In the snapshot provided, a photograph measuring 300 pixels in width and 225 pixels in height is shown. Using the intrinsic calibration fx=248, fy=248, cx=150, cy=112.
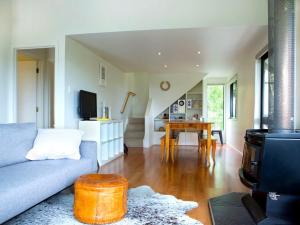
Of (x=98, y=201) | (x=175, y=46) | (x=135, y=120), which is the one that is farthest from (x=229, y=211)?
(x=135, y=120)

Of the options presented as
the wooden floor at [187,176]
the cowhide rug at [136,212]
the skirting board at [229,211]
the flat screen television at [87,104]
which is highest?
the flat screen television at [87,104]

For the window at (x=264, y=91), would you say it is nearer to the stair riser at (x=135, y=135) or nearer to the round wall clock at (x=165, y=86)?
the round wall clock at (x=165, y=86)

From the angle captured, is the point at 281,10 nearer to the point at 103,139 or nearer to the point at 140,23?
the point at 140,23

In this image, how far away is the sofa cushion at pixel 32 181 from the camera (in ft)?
5.51

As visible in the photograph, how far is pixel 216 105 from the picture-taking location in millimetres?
8875

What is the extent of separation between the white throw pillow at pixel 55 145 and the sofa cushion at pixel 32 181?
101 millimetres

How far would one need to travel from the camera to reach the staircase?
7.39 m

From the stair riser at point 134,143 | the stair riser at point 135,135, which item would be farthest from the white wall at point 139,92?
the stair riser at point 134,143

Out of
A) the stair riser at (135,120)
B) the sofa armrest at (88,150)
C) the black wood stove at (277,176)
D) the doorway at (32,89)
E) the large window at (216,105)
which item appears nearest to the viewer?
the black wood stove at (277,176)

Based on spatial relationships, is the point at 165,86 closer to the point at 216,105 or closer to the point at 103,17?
the point at 216,105

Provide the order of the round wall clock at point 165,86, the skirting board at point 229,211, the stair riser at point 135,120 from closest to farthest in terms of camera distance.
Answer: the skirting board at point 229,211
the round wall clock at point 165,86
the stair riser at point 135,120

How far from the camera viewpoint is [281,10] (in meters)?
2.03

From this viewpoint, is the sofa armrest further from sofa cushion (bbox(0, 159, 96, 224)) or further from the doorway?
the doorway

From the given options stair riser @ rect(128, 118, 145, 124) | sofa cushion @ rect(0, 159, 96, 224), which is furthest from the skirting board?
stair riser @ rect(128, 118, 145, 124)
